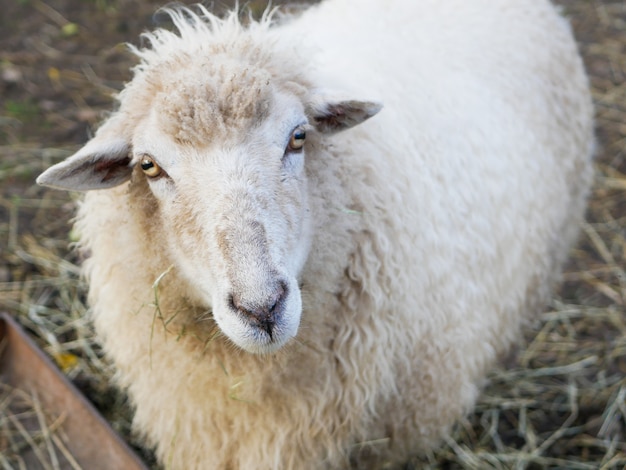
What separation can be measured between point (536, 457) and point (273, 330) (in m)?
1.94

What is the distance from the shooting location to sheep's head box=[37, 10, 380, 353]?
175 cm

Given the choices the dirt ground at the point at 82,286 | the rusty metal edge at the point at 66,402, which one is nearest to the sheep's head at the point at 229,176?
the rusty metal edge at the point at 66,402

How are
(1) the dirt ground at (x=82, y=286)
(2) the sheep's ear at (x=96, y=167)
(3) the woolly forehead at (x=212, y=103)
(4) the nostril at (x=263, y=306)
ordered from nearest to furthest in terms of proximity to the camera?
(4) the nostril at (x=263, y=306) < (3) the woolly forehead at (x=212, y=103) < (2) the sheep's ear at (x=96, y=167) < (1) the dirt ground at (x=82, y=286)

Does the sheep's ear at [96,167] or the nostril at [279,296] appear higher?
the sheep's ear at [96,167]

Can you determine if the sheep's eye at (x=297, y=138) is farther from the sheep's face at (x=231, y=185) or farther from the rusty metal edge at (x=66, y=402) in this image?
the rusty metal edge at (x=66, y=402)

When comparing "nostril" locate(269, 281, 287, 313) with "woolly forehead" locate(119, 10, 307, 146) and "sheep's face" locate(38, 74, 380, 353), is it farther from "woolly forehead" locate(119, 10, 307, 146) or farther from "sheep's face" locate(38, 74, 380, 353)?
"woolly forehead" locate(119, 10, 307, 146)

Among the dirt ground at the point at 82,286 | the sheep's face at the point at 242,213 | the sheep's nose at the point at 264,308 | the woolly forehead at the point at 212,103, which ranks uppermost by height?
the woolly forehead at the point at 212,103

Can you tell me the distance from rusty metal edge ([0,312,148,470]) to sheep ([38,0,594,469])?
0.15m

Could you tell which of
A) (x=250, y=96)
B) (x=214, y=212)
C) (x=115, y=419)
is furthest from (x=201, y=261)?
(x=115, y=419)

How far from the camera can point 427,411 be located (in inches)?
101

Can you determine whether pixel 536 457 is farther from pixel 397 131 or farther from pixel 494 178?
pixel 397 131

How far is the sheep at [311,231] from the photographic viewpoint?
1903 mm

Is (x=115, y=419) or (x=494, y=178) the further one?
(x=115, y=419)

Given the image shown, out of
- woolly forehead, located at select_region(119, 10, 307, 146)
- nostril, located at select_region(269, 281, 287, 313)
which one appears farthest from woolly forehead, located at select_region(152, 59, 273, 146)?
nostril, located at select_region(269, 281, 287, 313)
